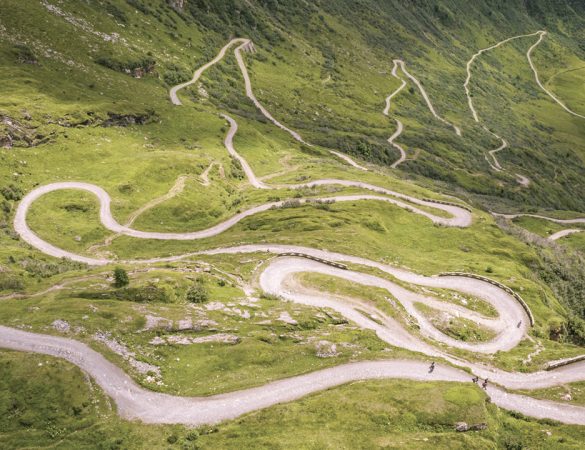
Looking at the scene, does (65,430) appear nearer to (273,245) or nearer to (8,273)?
(8,273)

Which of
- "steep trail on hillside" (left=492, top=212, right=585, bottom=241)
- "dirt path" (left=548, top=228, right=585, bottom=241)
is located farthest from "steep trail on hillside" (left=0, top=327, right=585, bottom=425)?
"dirt path" (left=548, top=228, right=585, bottom=241)

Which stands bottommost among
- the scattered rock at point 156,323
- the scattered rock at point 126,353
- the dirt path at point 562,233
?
the scattered rock at point 126,353

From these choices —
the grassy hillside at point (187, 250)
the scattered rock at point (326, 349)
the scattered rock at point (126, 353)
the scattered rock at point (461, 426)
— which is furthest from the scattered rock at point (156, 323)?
the scattered rock at point (461, 426)

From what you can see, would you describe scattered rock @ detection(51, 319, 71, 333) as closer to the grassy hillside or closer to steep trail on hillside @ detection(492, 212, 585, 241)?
the grassy hillside

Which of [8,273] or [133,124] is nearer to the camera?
[8,273]

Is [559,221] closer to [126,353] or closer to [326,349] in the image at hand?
[326,349]

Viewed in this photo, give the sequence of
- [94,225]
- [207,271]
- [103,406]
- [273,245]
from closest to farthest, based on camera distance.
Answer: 1. [103,406]
2. [207,271]
3. [273,245]
4. [94,225]

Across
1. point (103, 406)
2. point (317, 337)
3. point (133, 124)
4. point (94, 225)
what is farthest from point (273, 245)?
point (133, 124)

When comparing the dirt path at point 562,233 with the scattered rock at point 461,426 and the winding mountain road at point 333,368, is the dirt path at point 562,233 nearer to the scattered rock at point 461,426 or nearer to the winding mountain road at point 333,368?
the winding mountain road at point 333,368
